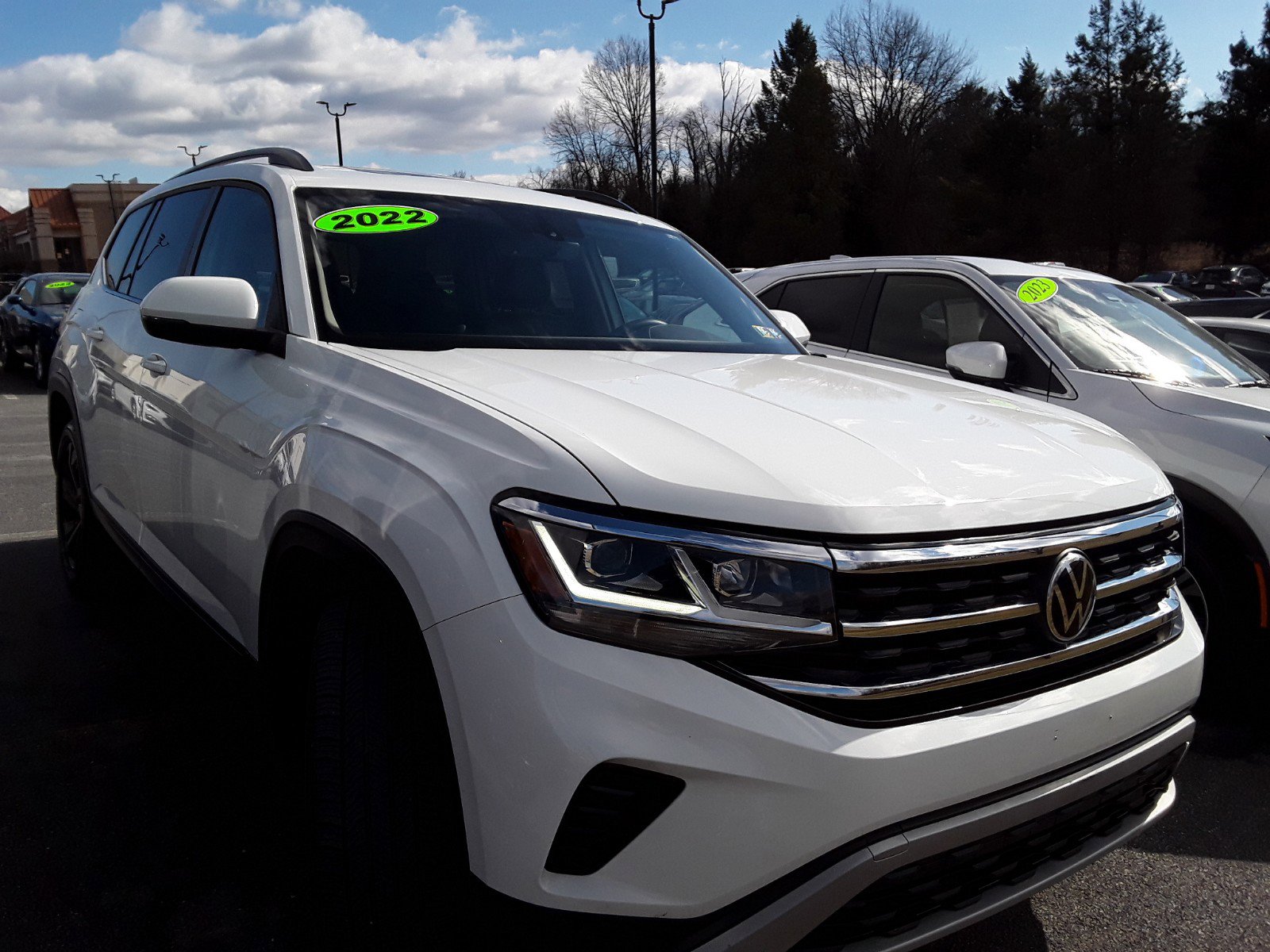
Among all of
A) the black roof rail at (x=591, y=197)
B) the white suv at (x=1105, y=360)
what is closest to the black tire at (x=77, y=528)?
the black roof rail at (x=591, y=197)

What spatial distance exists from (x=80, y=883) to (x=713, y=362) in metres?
2.08

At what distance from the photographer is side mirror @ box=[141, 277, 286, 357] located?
2.48 meters

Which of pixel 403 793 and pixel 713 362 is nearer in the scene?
pixel 403 793

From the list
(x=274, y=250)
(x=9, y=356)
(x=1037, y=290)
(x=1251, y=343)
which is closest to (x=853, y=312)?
(x=1037, y=290)

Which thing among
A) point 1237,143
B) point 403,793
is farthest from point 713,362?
point 1237,143

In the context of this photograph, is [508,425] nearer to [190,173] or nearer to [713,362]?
[713,362]

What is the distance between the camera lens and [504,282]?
2.96 metres

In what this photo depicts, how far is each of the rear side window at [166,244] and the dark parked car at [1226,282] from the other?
32437 mm

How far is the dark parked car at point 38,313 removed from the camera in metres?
14.3

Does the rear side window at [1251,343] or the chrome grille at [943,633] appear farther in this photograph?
the rear side window at [1251,343]

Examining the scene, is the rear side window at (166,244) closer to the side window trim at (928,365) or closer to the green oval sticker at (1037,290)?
the side window trim at (928,365)

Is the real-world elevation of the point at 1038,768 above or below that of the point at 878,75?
below

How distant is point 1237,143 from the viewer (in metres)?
42.3

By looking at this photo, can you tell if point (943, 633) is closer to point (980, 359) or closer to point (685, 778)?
point (685, 778)
